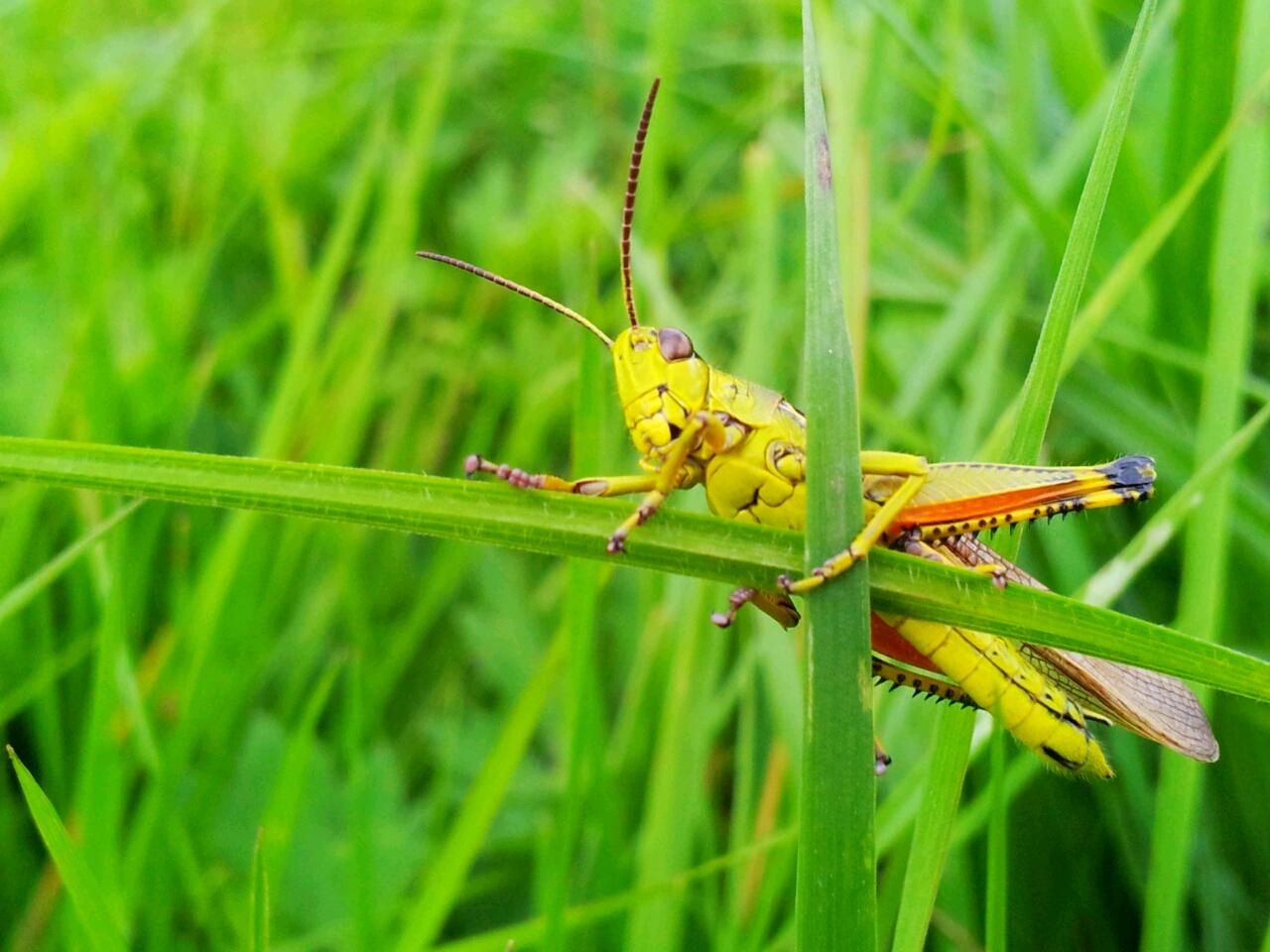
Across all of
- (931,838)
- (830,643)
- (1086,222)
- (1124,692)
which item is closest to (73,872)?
(830,643)

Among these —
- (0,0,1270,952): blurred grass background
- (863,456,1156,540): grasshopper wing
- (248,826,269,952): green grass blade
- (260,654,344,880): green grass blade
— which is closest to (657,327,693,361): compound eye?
(0,0,1270,952): blurred grass background

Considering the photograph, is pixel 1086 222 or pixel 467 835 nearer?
pixel 1086 222

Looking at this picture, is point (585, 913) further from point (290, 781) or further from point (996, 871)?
point (996, 871)

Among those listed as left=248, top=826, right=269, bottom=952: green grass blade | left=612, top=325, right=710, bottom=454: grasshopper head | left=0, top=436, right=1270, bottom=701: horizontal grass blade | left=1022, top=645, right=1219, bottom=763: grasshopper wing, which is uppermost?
left=612, top=325, right=710, bottom=454: grasshopper head

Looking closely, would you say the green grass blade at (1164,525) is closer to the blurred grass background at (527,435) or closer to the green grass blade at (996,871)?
the blurred grass background at (527,435)

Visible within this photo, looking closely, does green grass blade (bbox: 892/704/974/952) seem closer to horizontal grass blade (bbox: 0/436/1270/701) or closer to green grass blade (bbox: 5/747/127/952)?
horizontal grass blade (bbox: 0/436/1270/701)

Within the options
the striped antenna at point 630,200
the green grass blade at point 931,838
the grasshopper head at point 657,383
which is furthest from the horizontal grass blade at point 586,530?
the striped antenna at point 630,200

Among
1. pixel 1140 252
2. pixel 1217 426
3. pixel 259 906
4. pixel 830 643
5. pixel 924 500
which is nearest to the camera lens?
pixel 830 643
